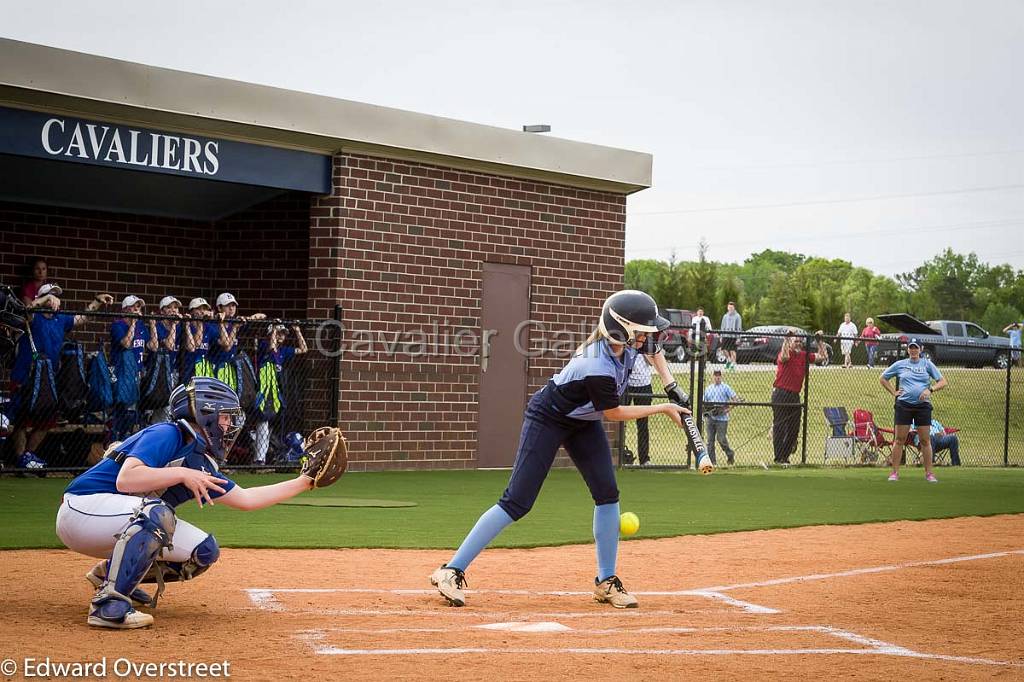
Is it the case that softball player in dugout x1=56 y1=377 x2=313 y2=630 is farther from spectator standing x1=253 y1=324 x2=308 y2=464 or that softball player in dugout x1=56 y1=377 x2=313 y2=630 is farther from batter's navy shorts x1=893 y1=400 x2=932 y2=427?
batter's navy shorts x1=893 y1=400 x2=932 y2=427

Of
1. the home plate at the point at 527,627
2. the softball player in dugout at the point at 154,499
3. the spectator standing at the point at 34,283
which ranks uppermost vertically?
the spectator standing at the point at 34,283

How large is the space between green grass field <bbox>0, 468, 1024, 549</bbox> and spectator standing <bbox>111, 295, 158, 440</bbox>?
1280mm

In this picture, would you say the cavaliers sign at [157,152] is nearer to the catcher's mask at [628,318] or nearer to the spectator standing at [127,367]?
the spectator standing at [127,367]

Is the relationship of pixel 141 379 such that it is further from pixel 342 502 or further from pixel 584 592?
pixel 584 592

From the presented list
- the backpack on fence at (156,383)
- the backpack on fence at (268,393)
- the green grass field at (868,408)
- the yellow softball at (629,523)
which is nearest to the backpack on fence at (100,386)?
the backpack on fence at (156,383)

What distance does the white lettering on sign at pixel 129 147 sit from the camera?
1526 cm

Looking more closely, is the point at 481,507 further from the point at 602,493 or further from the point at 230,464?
the point at 602,493

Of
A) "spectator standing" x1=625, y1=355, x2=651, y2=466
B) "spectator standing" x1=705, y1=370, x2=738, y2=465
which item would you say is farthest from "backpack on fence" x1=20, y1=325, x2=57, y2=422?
"spectator standing" x1=705, y1=370, x2=738, y2=465

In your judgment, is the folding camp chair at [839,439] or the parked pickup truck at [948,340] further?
the parked pickup truck at [948,340]

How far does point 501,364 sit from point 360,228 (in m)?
3.42

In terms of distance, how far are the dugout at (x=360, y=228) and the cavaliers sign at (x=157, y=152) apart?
27 mm

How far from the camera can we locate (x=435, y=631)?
6.79 metres

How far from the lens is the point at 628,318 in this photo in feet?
24.7

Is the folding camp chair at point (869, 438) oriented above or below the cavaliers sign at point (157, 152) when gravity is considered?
below
